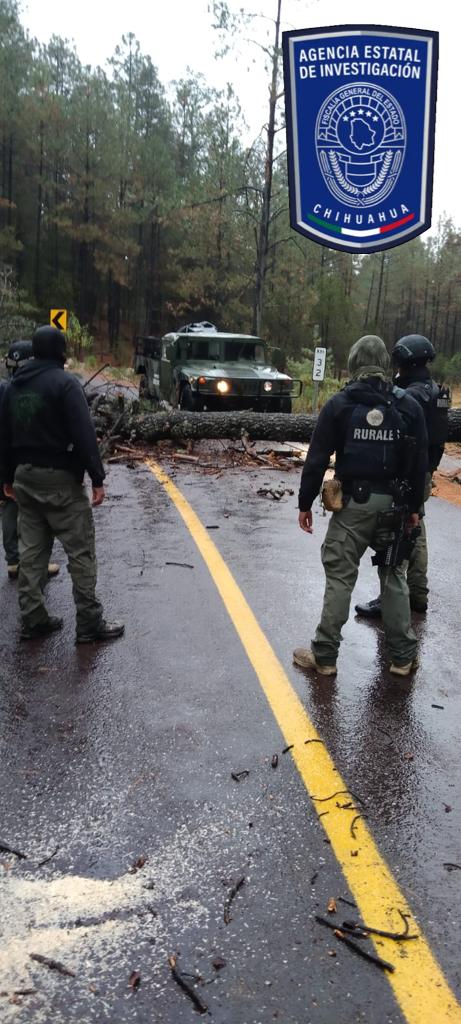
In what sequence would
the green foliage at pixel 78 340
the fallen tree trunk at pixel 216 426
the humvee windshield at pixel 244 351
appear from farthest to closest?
the green foliage at pixel 78 340
the humvee windshield at pixel 244 351
the fallen tree trunk at pixel 216 426

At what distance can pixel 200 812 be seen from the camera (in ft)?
8.64

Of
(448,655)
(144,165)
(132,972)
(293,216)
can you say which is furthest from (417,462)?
(144,165)

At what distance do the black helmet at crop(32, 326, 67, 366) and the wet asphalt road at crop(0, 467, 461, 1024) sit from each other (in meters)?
1.64

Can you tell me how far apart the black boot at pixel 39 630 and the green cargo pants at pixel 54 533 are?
0.03 m

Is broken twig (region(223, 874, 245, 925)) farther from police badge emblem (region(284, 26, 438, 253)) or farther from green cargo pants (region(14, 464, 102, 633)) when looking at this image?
police badge emblem (region(284, 26, 438, 253))

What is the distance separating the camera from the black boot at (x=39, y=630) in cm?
433

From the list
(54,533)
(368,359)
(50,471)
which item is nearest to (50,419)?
(50,471)

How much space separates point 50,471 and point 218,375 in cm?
978

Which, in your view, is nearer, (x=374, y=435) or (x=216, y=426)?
(x=374, y=435)

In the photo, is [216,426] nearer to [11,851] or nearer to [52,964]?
[11,851]

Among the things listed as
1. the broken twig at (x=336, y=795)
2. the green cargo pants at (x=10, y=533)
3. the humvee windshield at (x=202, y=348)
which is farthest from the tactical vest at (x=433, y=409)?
the humvee windshield at (x=202, y=348)

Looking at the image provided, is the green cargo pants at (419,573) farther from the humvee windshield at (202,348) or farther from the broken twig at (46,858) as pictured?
the humvee windshield at (202,348)

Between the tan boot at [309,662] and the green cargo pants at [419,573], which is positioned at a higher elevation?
the green cargo pants at [419,573]

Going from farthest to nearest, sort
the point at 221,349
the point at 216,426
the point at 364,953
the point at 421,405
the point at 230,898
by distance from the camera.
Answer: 1. the point at 221,349
2. the point at 216,426
3. the point at 421,405
4. the point at 230,898
5. the point at 364,953
